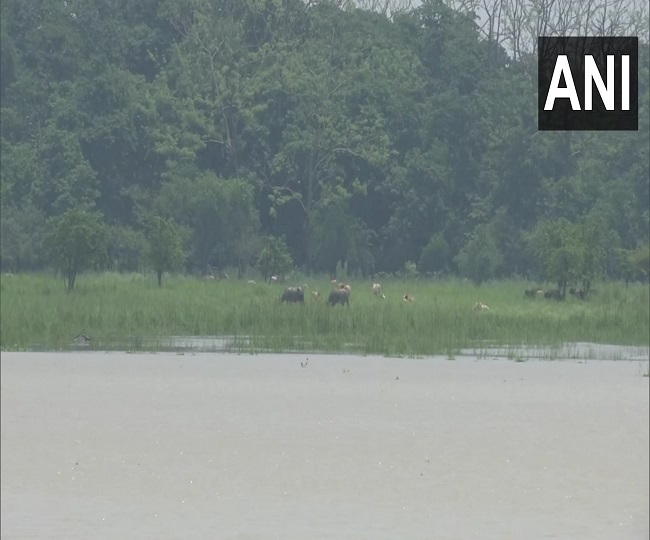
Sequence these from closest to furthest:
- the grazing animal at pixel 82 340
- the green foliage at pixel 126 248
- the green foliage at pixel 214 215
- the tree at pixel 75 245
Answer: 1. the grazing animal at pixel 82 340
2. the tree at pixel 75 245
3. the green foliage at pixel 126 248
4. the green foliage at pixel 214 215

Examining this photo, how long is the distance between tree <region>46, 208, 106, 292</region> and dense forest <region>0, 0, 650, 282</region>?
13.0m

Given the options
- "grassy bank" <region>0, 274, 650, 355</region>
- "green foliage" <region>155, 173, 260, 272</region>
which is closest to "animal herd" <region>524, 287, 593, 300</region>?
"grassy bank" <region>0, 274, 650, 355</region>

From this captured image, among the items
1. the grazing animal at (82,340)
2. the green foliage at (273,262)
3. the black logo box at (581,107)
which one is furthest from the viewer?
the green foliage at (273,262)

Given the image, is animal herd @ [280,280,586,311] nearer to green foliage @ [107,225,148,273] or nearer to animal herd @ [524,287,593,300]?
animal herd @ [524,287,593,300]

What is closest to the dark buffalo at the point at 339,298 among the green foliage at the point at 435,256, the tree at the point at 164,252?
the tree at the point at 164,252

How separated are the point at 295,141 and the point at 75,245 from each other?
63.8 feet

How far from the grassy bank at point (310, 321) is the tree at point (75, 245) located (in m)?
2.81

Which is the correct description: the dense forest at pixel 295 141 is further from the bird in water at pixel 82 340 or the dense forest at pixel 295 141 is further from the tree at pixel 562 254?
the bird in water at pixel 82 340

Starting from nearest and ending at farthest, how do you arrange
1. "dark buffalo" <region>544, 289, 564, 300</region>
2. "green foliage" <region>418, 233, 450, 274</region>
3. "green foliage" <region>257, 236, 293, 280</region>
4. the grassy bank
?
the grassy bank < "dark buffalo" <region>544, 289, 564, 300</region> < "green foliage" <region>257, 236, 293, 280</region> < "green foliage" <region>418, 233, 450, 274</region>

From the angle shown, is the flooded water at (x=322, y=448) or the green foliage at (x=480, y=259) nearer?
the flooded water at (x=322, y=448)

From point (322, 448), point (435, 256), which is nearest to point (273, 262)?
point (435, 256)

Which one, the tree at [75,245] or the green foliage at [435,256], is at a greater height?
the tree at [75,245]

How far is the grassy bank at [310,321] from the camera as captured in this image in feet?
95.8

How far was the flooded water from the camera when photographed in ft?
40.6
